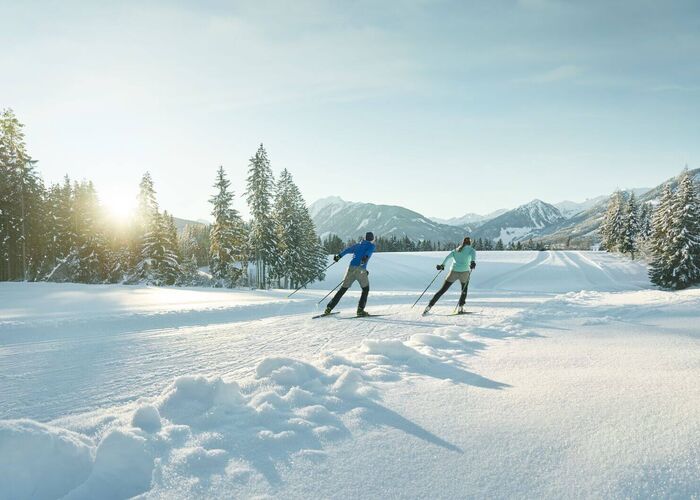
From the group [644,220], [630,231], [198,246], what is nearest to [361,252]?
[630,231]

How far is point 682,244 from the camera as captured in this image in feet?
123

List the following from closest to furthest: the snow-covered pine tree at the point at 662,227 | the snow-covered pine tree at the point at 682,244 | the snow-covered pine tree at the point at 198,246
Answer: the snow-covered pine tree at the point at 682,244, the snow-covered pine tree at the point at 662,227, the snow-covered pine tree at the point at 198,246

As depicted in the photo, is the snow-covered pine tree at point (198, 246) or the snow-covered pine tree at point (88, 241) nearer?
the snow-covered pine tree at point (88, 241)

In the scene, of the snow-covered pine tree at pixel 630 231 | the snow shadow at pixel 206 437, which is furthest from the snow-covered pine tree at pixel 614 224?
the snow shadow at pixel 206 437

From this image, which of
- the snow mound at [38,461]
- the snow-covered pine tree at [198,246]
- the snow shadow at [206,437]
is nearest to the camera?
the snow mound at [38,461]

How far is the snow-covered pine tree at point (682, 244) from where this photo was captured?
3712 cm

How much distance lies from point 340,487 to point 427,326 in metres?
6.78

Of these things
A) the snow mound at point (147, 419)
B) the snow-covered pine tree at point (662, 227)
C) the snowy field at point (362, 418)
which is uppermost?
the snow-covered pine tree at point (662, 227)

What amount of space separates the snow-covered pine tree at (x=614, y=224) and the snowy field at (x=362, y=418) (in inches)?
2821

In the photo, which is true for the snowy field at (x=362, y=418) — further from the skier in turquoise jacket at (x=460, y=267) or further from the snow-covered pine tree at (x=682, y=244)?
the snow-covered pine tree at (x=682, y=244)

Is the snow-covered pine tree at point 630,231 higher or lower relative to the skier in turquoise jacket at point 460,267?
higher

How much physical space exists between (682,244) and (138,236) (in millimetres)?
60317

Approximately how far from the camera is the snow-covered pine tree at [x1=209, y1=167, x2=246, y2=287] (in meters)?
41.8

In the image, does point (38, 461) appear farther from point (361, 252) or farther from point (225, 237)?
point (225, 237)
